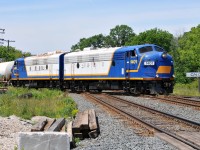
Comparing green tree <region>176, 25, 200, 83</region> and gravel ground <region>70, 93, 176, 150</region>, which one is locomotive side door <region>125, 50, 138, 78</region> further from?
green tree <region>176, 25, 200, 83</region>

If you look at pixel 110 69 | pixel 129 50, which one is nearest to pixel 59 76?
pixel 110 69

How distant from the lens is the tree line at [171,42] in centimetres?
7525

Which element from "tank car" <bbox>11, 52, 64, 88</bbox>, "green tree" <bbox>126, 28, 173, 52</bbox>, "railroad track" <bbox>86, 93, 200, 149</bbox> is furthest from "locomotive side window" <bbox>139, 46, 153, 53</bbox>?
"green tree" <bbox>126, 28, 173, 52</bbox>

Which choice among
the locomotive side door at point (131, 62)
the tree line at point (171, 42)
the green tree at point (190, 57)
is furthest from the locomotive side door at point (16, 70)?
the green tree at point (190, 57)

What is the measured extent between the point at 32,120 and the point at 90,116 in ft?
9.49

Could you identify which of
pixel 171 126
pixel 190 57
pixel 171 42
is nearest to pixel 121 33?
pixel 171 42

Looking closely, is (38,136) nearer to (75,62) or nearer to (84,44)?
(75,62)

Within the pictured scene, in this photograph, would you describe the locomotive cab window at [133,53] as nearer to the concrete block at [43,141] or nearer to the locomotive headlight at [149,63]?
the locomotive headlight at [149,63]

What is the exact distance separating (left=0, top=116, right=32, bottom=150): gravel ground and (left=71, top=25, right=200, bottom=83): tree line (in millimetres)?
35387

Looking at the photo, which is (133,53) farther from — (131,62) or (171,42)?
(171,42)

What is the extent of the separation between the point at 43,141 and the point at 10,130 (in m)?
3.33

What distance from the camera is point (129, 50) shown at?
2525 cm

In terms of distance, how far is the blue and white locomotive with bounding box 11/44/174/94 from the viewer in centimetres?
2416

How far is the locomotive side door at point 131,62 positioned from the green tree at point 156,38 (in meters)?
77.4
